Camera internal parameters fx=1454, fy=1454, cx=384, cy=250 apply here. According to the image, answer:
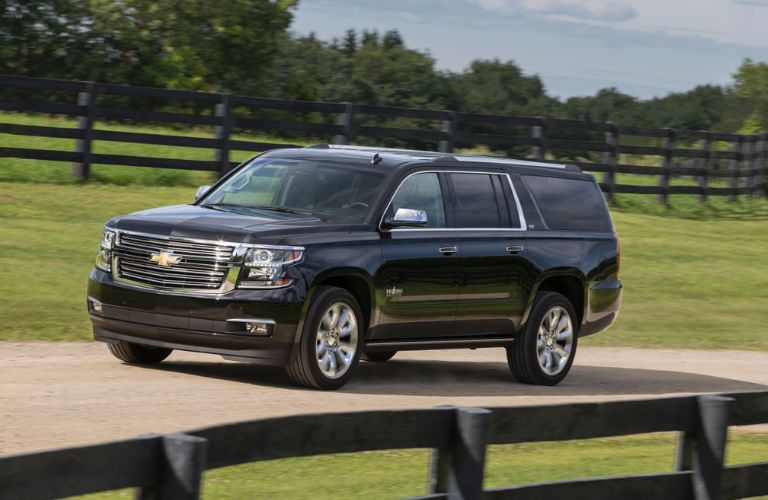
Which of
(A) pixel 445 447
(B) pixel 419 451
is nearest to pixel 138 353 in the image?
(B) pixel 419 451

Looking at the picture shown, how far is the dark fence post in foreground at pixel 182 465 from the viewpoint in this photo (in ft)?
14.6

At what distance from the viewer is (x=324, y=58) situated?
406ft

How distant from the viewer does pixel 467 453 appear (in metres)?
5.62

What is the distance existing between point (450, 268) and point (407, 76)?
10612 cm

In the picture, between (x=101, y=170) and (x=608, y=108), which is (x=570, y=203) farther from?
(x=608, y=108)

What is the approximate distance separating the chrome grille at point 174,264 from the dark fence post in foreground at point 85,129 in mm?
13127

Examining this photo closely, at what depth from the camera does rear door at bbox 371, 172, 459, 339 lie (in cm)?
1115

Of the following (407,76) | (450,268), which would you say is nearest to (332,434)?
(450,268)

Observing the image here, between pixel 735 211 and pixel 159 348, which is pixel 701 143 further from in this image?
pixel 159 348

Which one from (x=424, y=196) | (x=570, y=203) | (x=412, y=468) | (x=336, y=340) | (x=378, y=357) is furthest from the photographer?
(x=378, y=357)

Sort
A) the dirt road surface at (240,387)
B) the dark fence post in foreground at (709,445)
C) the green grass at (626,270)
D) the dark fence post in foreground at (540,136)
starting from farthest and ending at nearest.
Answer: the dark fence post in foreground at (540,136) < the green grass at (626,270) < the dirt road surface at (240,387) < the dark fence post in foreground at (709,445)

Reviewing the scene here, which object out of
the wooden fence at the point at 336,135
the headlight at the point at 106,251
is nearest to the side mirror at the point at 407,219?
the headlight at the point at 106,251

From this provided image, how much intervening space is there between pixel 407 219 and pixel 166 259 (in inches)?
72.8

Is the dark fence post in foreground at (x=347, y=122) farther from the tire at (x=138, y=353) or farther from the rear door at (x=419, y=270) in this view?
the tire at (x=138, y=353)
